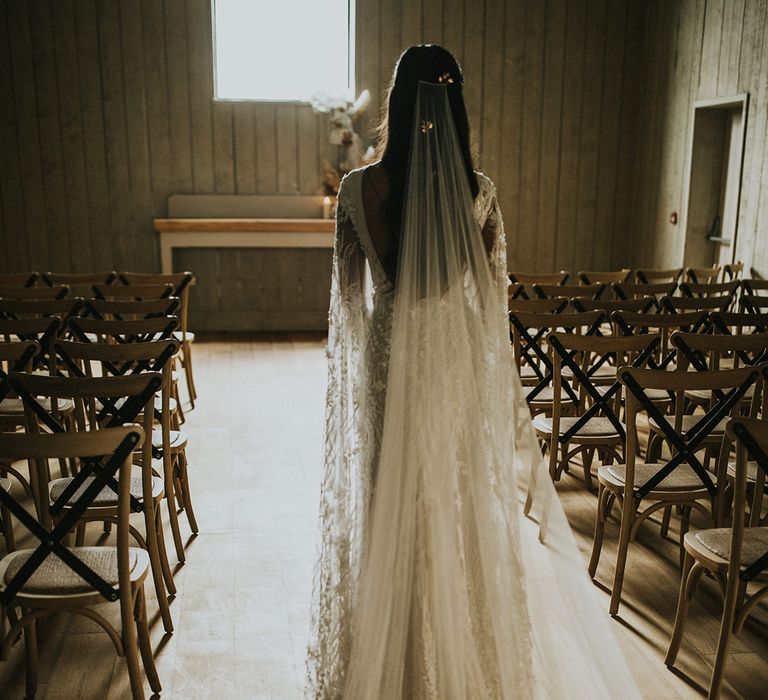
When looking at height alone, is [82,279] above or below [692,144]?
below

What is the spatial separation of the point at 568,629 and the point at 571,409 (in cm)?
219

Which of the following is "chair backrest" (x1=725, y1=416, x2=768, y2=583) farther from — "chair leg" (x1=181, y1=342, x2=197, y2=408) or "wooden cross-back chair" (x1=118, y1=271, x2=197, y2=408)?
"chair leg" (x1=181, y1=342, x2=197, y2=408)

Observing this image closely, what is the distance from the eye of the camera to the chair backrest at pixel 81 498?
227cm

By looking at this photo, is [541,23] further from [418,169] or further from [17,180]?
[418,169]

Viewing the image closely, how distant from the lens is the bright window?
931 centimetres

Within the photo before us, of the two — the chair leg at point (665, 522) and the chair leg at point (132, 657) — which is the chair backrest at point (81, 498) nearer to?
the chair leg at point (132, 657)

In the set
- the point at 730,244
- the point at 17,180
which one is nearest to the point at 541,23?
the point at 730,244

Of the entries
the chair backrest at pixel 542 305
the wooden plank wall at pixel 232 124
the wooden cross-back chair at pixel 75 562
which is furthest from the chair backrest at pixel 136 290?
the wooden plank wall at pixel 232 124

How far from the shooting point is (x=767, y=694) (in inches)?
110

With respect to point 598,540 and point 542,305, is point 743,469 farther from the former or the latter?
point 542,305

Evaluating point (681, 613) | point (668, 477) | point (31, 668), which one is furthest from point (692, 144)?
point (31, 668)

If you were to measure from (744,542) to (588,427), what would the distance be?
1349 mm

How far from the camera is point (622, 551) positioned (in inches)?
129

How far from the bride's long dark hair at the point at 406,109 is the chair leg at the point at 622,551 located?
5.07ft
